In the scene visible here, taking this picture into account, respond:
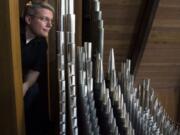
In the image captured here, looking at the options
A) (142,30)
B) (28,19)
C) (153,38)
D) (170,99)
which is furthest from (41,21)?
(170,99)

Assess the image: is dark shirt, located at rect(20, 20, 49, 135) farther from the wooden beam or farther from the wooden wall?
the wooden beam

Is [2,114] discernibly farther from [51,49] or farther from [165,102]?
[165,102]

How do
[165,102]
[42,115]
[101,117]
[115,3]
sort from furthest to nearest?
[165,102]
[115,3]
[42,115]
[101,117]

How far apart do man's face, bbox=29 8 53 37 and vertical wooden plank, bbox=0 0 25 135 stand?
17cm

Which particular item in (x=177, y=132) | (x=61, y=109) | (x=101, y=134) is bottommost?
(x=177, y=132)

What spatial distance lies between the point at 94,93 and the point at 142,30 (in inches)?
54.8

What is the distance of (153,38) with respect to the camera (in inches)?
95.1

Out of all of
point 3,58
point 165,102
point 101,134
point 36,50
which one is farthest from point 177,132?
Answer: point 165,102

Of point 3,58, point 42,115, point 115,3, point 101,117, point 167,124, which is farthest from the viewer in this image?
point 115,3

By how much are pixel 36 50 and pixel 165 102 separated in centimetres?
257

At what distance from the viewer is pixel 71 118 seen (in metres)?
0.95

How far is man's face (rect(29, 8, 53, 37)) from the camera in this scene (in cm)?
100

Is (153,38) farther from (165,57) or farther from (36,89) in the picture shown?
(36,89)

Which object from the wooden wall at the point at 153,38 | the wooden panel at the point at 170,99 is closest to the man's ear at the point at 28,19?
the wooden wall at the point at 153,38
